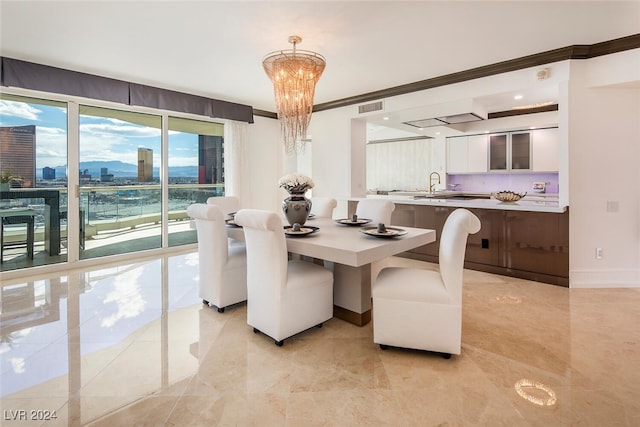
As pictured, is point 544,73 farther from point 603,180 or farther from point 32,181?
point 32,181

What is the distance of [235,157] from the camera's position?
234 inches

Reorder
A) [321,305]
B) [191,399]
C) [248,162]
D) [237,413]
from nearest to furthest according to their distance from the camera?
[237,413]
[191,399]
[321,305]
[248,162]

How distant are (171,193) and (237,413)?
15.0 ft

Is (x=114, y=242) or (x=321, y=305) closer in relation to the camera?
(x=321, y=305)

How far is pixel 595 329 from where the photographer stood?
2.59 metres

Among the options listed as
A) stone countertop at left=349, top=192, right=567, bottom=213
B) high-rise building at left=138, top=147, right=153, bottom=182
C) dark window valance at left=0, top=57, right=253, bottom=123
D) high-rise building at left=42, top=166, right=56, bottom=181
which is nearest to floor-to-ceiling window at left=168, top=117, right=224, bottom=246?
high-rise building at left=138, top=147, right=153, bottom=182

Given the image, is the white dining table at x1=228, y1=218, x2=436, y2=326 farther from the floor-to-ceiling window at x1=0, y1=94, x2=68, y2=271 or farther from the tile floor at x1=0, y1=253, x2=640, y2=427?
the floor-to-ceiling window at x1=0, y1=94, x2=68, y2=271

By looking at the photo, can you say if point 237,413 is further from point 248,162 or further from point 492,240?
point 248,162

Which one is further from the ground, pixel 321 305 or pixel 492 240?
pixel 492 240

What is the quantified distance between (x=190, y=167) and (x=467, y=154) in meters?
5.62

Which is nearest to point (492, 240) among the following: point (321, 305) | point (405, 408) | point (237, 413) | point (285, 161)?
point (321, 305)

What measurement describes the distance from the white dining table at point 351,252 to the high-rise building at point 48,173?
309cm

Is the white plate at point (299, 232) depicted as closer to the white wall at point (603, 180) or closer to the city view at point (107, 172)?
the white wall at point (603, 180)

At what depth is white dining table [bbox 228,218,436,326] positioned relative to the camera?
6.89 ft
